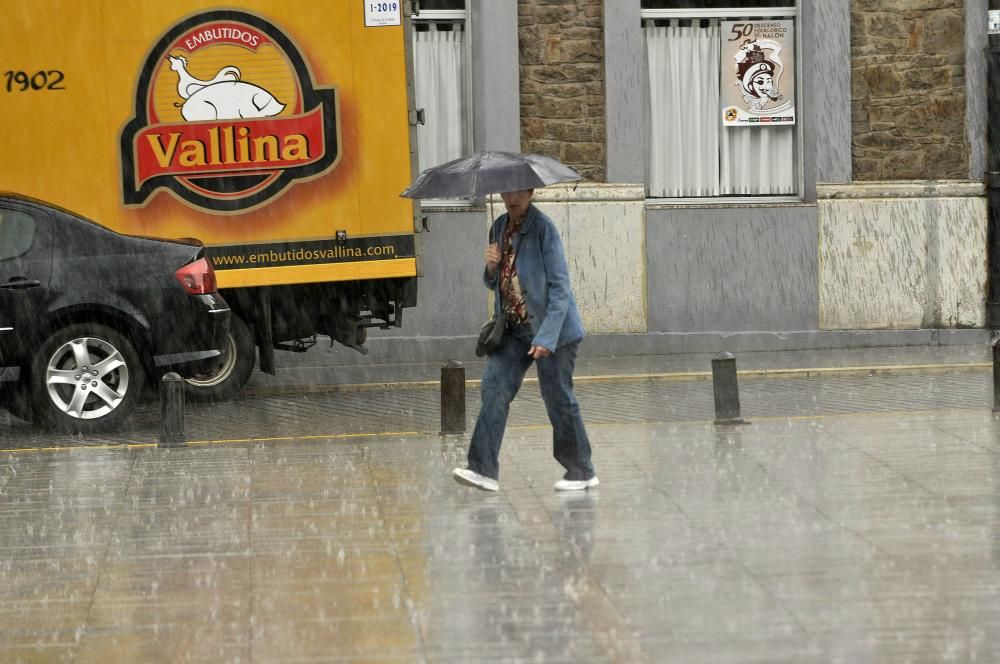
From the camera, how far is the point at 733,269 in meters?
17.5

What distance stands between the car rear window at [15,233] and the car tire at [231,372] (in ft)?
7.19

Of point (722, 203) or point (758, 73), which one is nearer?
point (722, 203)

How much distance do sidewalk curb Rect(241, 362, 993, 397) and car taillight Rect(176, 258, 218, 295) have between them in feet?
7.40

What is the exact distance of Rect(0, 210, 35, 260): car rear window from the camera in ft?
40.2

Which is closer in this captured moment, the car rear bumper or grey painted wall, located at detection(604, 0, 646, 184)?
the car rear bumper

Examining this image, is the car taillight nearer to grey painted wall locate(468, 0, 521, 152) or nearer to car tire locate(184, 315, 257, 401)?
car tire locate(184, 315, 257, 401)

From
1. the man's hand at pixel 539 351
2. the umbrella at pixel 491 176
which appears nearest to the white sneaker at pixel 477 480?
the man's hand at pixel 539 351

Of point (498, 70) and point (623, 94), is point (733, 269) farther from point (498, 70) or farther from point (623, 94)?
point (498, 70)

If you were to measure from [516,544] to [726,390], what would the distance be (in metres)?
3.96

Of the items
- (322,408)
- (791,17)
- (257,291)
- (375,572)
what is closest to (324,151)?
(257,291)

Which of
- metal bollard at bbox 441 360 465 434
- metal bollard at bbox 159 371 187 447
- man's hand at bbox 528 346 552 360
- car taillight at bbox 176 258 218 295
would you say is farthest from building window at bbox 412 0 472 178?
man's hand at bbox 528 346 552 360

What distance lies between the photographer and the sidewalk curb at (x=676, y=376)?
14648mm

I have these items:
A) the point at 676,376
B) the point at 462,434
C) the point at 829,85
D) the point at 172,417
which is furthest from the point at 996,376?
the point at 829,85

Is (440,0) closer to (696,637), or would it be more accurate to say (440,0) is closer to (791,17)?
(791,17)
